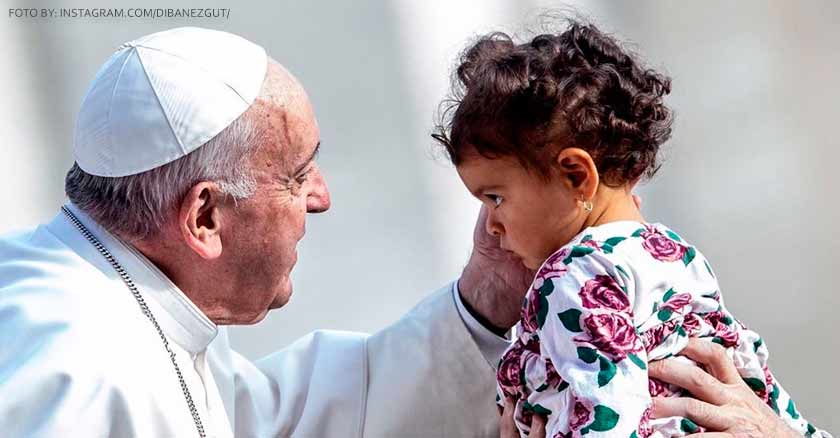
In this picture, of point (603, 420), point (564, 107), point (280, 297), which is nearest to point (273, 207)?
point (280, 297)

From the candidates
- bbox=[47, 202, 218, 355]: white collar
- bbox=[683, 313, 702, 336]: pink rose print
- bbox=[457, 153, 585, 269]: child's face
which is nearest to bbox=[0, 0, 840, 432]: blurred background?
bbox=[47, 202, 218, 355]: white collar

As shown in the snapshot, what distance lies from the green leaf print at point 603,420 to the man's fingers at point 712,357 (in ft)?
1.15

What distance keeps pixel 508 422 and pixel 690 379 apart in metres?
0.37

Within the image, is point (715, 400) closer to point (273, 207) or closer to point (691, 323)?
point (691, 323)

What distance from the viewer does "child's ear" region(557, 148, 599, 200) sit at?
6.90ft

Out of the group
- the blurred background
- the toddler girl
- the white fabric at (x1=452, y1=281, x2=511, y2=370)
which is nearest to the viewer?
the toddler girl

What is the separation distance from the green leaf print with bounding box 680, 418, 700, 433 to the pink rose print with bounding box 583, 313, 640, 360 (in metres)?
0.22

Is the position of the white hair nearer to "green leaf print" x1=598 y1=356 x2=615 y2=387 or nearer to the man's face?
the man's face

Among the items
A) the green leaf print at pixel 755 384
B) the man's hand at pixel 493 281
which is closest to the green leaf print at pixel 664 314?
the green leaf print at pixel 755 384

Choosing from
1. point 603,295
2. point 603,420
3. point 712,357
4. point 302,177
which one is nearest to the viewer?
point 603,420

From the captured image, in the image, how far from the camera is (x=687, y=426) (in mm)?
2072

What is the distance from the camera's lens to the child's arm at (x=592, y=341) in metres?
1.87

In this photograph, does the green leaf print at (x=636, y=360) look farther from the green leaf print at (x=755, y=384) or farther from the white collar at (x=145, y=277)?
the white collar at (x=145, y=277)

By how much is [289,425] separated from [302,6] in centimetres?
154
